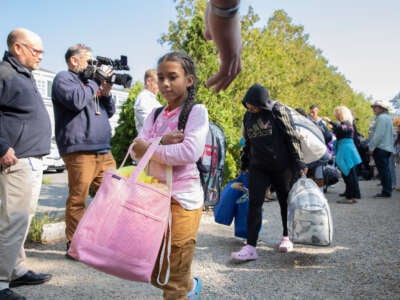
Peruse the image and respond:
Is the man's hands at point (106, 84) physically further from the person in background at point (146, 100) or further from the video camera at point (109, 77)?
the person in background at point (146, 100)

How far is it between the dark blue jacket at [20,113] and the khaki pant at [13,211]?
13 cm

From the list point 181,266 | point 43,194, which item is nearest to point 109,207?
point 181,266

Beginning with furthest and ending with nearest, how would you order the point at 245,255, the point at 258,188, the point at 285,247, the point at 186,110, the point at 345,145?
the point at 345,145 < the point at 285,247 < the point at 258,188 < the point at 245,255 < the point at 186,110

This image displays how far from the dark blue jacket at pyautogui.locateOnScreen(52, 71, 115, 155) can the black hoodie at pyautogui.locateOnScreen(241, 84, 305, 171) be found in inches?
65.0

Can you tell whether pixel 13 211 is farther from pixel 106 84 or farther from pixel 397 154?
pixel 397 154

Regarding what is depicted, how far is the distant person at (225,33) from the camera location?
1.15 meters

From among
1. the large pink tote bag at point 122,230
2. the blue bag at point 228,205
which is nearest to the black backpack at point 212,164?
the blue bag at point 228,205

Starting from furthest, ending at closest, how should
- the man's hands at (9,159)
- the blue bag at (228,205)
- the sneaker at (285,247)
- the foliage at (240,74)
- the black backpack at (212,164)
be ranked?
the foliage at (240,74) < the blue bag at (228,205) < the sneaker at (285,247) < the black backpack at (212,164) < the man's hands at (9,159)

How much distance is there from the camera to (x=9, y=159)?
2.98m

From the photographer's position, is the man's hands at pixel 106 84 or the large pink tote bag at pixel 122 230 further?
the man's hands at pixel 106 84

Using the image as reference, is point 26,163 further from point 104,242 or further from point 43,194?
point 43,194

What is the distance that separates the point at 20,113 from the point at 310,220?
2.83m

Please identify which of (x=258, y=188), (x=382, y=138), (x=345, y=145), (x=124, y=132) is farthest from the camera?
(x=382, y=138)

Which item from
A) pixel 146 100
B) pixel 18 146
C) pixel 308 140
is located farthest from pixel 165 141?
pixel 146 100
